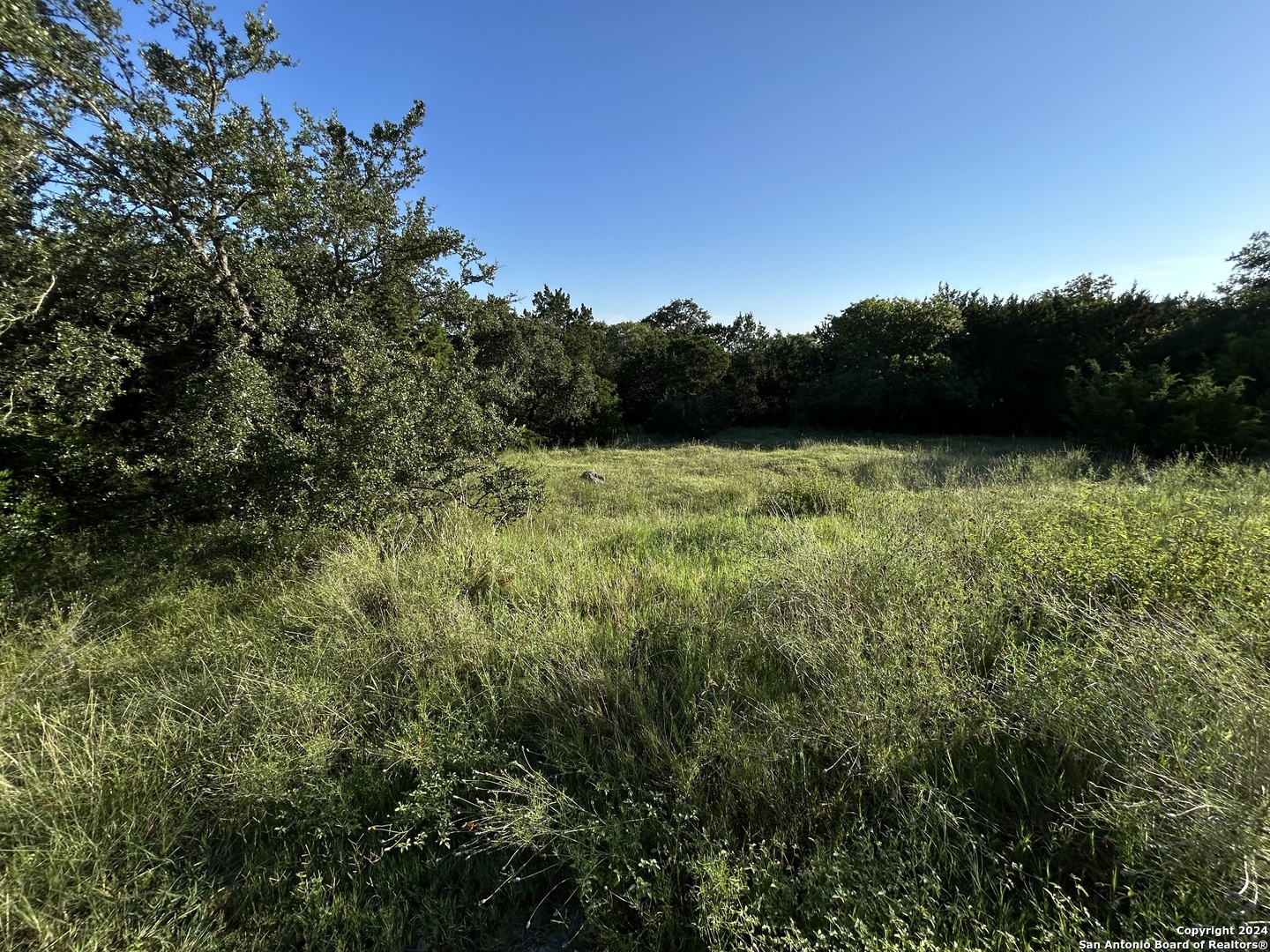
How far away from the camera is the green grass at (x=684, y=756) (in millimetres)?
1493

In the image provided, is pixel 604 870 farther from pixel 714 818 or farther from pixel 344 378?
pixel 344 378

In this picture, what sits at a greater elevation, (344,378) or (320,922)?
(344,378)

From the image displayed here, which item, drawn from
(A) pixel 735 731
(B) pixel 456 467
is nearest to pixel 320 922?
(A) pixel 735 731

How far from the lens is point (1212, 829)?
1333 mm

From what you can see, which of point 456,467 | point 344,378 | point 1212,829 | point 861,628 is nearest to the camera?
point 1212,829

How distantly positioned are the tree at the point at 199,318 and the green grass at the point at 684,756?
1.57 m

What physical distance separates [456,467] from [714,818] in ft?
16.4

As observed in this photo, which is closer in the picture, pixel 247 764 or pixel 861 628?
pixel 247 764

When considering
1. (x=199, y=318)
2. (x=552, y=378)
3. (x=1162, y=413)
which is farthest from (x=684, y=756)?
(x=552, y=378)

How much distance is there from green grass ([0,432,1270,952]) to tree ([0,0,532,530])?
157 centimetres

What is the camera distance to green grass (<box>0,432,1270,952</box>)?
1493 millimetres

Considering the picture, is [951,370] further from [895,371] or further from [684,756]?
[684,756]

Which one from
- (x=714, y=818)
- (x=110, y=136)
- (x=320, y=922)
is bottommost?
(x=320, y=922)

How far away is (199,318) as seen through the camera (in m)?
4.80
